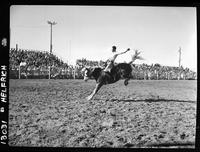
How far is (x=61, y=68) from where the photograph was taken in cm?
329

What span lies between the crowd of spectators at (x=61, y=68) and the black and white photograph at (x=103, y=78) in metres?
0.01

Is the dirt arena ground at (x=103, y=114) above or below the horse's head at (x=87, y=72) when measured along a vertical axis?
below

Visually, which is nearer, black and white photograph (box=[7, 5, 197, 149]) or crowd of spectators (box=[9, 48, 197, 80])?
black and white photograph (box=[7, 5, 197, 149])

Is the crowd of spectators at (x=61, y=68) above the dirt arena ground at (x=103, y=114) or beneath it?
above

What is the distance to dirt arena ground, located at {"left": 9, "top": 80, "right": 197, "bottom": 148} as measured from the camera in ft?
9.62

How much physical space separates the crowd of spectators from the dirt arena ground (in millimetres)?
92

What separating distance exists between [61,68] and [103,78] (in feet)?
1.80

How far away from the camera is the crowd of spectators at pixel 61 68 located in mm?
3070

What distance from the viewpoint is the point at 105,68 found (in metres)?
3.17

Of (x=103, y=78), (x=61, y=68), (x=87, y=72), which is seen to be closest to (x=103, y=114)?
(x=103, y=78)

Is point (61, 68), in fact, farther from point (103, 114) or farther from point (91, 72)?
point (103, 114)

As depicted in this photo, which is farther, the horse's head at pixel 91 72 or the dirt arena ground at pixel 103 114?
the horse's head at pixel 91 72

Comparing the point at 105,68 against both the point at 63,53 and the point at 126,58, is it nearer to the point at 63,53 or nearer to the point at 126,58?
the point at 126,58

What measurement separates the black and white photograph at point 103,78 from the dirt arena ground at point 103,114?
1 centimetres
